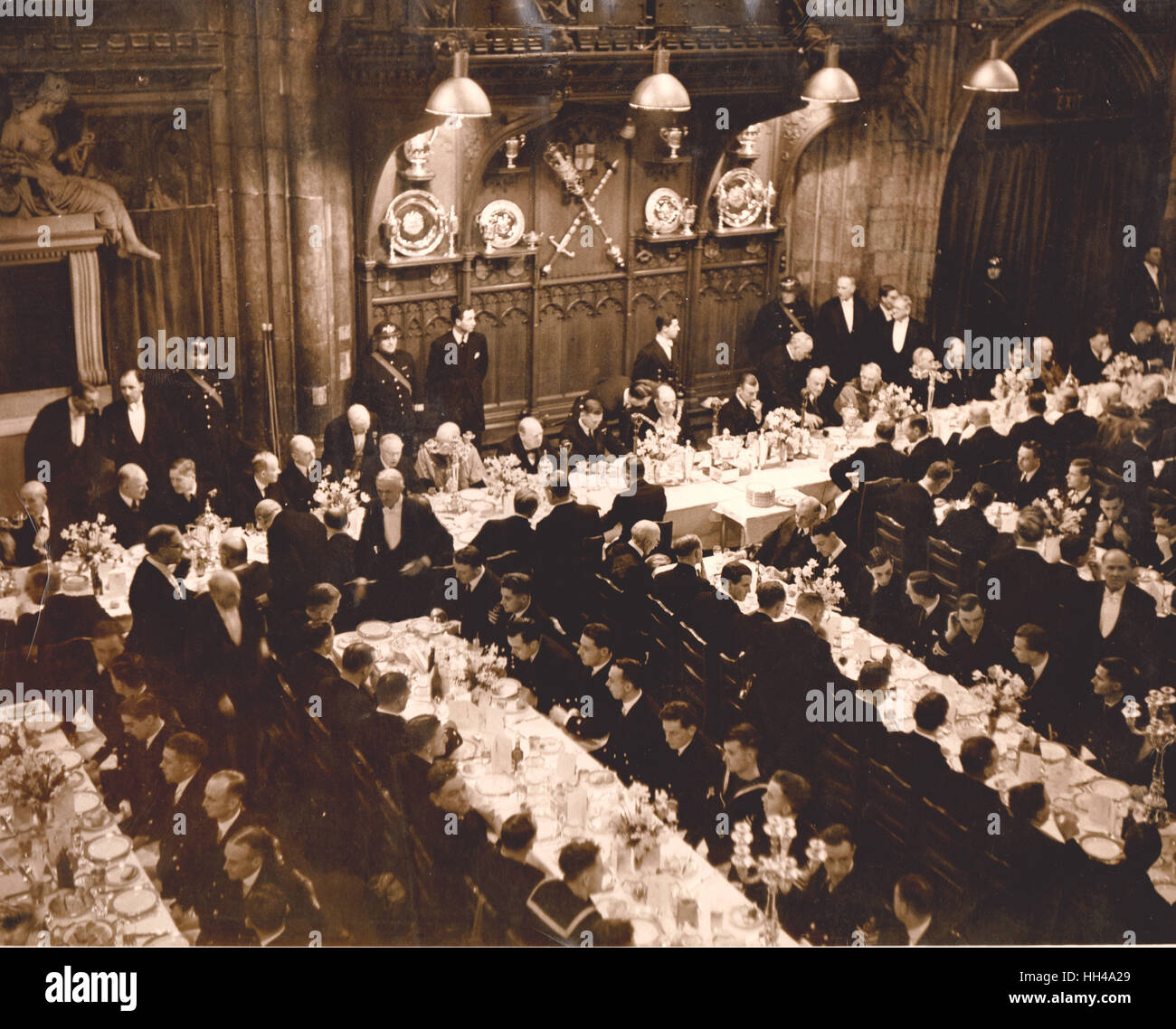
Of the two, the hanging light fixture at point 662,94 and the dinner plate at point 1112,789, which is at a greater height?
the hanging light fixture at point 662,94

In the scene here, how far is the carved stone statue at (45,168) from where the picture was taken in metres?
8.96

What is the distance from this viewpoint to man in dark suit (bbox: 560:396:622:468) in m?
10.4

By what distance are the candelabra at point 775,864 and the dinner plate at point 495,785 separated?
116 cm

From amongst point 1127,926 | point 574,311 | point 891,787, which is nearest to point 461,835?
point 891,787

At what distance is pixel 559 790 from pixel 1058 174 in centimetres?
1043

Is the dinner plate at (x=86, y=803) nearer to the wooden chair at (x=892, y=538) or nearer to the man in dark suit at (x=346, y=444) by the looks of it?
the man in dark suit at (x=346, y=444)

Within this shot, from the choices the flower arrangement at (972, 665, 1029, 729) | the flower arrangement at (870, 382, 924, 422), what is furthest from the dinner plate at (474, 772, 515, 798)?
the flower arrangement at (870, 382, 924, 422)

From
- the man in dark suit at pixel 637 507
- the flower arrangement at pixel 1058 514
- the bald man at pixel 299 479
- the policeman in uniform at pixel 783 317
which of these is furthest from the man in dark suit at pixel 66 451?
the flower arrangement at pixel 1058 514

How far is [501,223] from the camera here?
37.8 feet

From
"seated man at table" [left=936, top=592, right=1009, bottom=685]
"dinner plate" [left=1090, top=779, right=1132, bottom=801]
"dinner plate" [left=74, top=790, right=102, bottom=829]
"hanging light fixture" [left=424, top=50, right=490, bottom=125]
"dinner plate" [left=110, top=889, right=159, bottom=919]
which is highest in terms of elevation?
"hanging light fixture" [left=424, top=50, right=490, bottom=125]

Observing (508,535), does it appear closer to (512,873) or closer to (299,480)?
(299,480)

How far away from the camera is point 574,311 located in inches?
482

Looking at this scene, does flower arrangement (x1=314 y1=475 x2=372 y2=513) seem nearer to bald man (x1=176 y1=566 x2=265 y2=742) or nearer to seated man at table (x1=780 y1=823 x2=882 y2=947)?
bald man (x1=176 y1=566 x2=265 y2=742)

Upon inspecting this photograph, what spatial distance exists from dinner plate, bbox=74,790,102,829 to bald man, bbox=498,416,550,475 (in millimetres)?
4025
